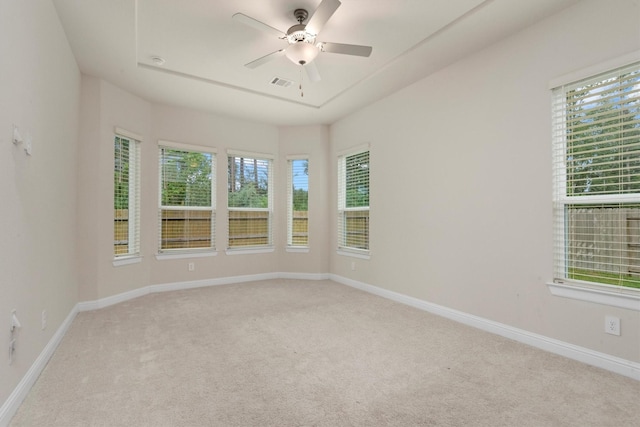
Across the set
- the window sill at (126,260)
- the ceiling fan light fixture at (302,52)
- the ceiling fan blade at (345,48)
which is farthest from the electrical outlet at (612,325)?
the window sill at (126,260)

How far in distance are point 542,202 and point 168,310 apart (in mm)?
4112

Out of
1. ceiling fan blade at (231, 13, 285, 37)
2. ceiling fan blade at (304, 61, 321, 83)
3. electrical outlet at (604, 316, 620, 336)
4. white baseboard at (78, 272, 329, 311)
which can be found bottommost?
white baseboard at (78, 272, 329, 311)

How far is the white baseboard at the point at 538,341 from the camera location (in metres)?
2.29

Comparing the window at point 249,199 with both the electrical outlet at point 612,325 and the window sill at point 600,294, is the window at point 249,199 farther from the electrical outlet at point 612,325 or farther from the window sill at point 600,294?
the electrical outlet at point 612,325

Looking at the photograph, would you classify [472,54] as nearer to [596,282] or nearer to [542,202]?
[542,202]

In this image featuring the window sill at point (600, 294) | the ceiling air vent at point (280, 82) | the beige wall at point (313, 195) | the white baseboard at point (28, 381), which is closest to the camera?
the white baseboard at point (28, 381)

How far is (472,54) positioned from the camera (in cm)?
333

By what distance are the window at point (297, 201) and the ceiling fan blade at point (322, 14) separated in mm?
3399

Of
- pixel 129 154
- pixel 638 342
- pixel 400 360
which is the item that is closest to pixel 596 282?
pixel 638 342

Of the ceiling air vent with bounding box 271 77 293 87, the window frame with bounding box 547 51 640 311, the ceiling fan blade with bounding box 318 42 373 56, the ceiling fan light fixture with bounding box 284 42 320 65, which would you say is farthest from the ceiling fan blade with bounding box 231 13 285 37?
the window frame with bounding box 547 51 640 311

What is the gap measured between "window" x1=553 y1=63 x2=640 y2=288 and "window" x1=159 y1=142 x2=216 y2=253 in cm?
459

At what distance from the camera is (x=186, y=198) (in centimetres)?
504

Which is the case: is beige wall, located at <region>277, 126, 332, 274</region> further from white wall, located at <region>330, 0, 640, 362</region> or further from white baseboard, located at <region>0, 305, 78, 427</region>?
white baseboard, located at <region>0, 305, 78, 427</region>

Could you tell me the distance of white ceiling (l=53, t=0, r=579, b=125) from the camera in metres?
2.63
